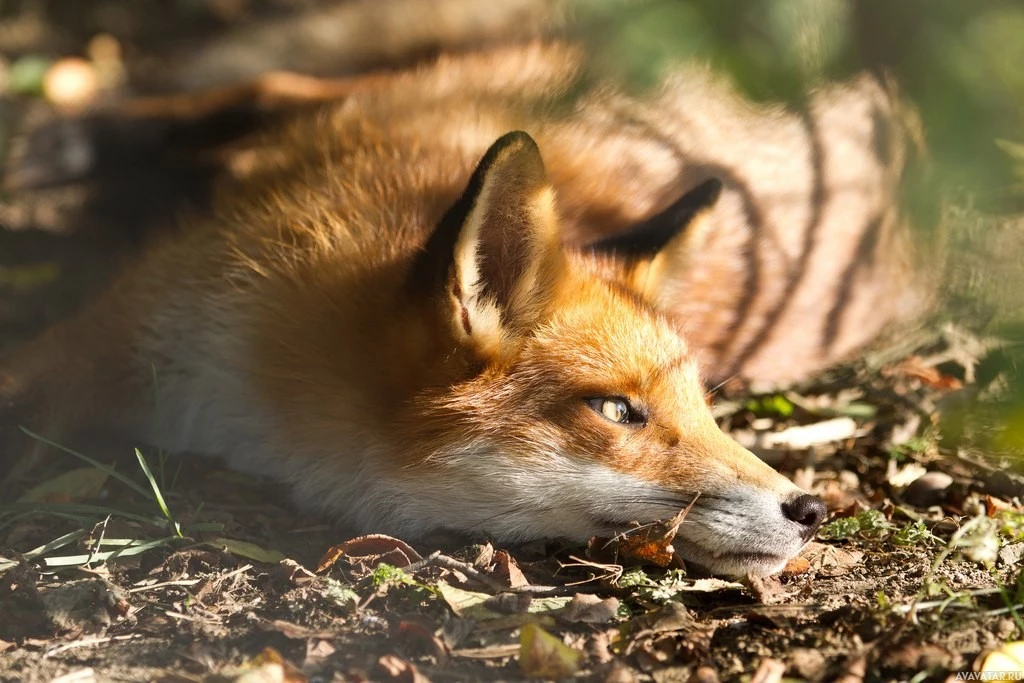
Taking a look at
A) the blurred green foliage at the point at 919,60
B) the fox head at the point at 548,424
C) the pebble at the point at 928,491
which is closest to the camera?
the blurred green foliage at the point at 919,60

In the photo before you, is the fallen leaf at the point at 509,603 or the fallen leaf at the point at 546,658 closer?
the fallen leaf at the point at 546,658

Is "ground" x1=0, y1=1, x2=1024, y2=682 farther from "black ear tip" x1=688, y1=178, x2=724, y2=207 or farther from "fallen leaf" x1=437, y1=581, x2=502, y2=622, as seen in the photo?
"black ear tip" x1=688, y1=178, x2=724, y2=207

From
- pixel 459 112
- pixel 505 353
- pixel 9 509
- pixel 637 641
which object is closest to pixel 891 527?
pixel 637 641

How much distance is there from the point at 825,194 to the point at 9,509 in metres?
5.04

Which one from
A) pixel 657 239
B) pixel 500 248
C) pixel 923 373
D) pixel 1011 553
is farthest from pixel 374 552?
pixel 923 373

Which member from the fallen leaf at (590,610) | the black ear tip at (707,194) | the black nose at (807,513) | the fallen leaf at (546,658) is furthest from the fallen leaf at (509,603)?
Answer: the black ear tip at (707,194)

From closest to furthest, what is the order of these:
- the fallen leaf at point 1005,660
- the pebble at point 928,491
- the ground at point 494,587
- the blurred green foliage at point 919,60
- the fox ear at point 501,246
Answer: the blurred green foliage at point 919,60
the fallen leaf at point 1005,660
the ground at point 494,587
the fox ear at point 501,246
the pebble at point 928,491

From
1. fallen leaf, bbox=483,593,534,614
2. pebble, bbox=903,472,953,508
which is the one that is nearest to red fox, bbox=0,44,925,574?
fallen leaf, bbox=483,593,534,614

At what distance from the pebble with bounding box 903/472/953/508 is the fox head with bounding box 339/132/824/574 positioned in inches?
46.8

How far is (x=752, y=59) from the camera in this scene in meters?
2.28

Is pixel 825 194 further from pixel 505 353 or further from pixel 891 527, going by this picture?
pixel 505 353

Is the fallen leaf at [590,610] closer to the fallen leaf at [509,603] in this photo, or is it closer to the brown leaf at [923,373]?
the fallen leaf at [509,603]

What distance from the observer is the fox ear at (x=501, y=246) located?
145 inches

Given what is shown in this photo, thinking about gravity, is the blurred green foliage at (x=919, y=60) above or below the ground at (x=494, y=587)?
above
